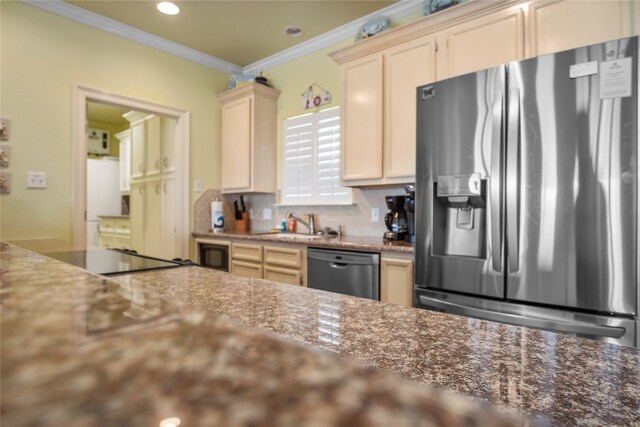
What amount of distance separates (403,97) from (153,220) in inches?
124

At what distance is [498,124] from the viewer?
68.7 inches

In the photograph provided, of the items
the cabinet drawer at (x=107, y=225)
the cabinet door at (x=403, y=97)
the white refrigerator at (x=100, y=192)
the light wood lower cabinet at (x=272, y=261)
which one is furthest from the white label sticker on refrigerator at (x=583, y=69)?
the white refrigerator at (x=100, y=192)

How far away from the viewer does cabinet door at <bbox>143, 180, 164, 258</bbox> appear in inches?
162

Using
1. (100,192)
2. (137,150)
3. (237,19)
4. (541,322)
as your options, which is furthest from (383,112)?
(100,192)

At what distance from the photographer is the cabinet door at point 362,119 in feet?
8.94

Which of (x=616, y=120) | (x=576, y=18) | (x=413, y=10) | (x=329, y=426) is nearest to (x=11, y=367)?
(x=329, y=426)

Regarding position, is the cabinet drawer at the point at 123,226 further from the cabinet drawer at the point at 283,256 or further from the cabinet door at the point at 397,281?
the cabinet door at the point at 397,281

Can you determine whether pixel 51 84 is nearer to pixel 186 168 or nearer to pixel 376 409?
pixel 186 168

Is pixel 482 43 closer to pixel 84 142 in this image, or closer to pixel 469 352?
pixel 469 352

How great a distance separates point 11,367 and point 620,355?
0.70 m

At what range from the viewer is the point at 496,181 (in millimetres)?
1728

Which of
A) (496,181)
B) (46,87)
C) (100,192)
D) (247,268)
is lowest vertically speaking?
(247,268)

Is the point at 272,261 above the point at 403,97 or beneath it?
beneath

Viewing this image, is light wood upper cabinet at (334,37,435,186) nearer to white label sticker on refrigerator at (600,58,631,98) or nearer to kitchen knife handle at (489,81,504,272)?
kitchen knife handle at (489,81,504,272)
